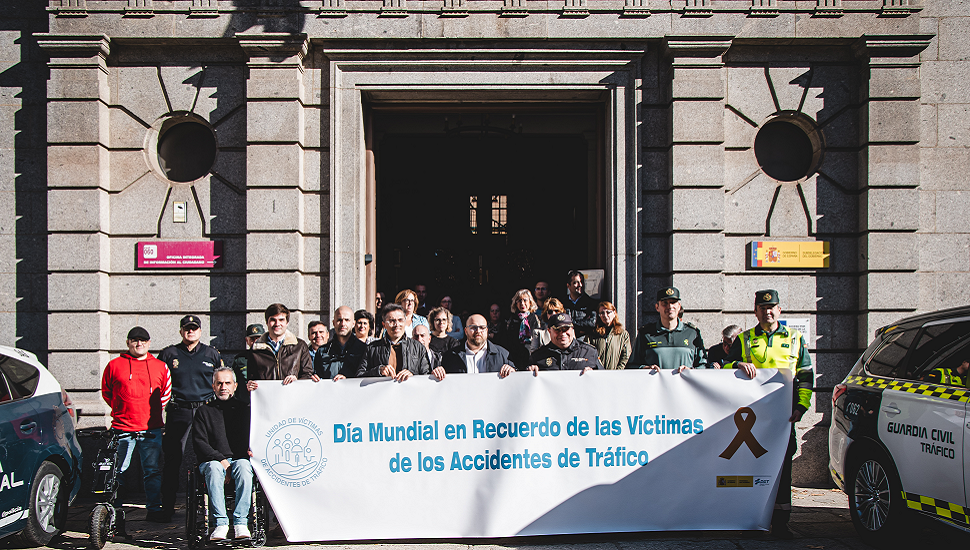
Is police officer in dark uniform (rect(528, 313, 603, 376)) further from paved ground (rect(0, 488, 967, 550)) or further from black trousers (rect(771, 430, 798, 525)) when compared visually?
black trousers (rect(771, 430, 798, 525))

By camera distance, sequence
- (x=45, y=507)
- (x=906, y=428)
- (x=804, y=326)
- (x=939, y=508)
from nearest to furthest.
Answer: (x=939, y=508)
(x=906, y=428)
(x=45, y=507)
(x=804, y=326)

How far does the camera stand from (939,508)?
4.44 metres

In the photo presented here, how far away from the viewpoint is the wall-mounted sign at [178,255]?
27.3 feet

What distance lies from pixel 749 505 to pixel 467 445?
2.42 metres

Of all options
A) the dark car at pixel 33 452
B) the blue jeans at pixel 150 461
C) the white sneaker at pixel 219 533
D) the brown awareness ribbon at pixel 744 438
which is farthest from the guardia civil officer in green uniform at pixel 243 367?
the brown awareness ribbon at pixel 744 438

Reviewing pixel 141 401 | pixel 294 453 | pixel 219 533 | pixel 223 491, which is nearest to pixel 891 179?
pixel 294 453

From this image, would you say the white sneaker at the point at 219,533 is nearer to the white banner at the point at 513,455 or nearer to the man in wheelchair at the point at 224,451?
the man in wheelchair at the point at 224,451

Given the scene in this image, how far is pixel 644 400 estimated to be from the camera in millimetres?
5270

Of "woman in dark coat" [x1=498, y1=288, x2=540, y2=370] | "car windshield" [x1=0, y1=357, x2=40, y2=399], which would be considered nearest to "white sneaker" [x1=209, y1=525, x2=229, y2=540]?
"car windshield" [x1=0, y1=357, x2=40, y2=399]

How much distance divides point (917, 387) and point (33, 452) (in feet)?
23.4

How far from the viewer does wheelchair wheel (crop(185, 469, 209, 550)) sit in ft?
16.6

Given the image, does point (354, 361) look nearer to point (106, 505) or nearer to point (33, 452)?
point (106, 505)

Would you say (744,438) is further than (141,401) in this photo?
No

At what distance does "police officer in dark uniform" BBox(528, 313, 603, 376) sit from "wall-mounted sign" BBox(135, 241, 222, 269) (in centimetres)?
500
